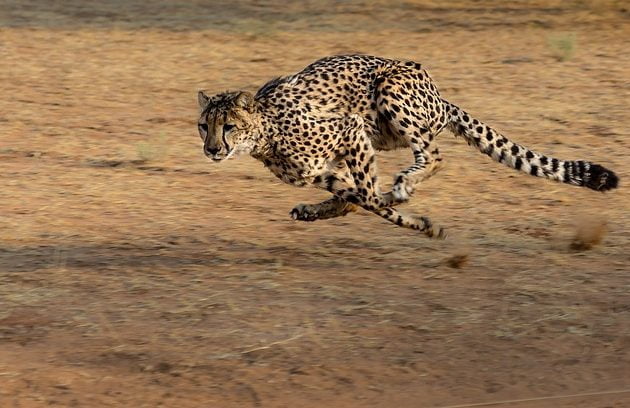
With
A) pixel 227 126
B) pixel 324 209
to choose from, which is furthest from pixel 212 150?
pixel 324 209

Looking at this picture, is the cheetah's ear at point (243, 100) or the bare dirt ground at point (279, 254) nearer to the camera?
the bare dirt ground at point (279, 254)

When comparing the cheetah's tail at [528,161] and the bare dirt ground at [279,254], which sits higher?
the cheetah's tail at [528,161]

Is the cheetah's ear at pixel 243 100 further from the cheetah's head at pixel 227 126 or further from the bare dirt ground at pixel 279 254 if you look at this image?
the bare dirt ground at pixel 279 254

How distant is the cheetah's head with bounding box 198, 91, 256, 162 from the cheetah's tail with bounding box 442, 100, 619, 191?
4.50 ft

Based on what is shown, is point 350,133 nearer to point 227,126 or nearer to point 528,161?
point 227,126

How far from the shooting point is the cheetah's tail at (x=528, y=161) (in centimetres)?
757

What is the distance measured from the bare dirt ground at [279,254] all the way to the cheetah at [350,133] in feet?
1.15

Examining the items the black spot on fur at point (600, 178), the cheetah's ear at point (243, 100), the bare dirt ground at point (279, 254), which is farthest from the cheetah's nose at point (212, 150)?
the black spot on fur at point (600, 178)

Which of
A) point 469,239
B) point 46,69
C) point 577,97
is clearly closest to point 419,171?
point 469,239

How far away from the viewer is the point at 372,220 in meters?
8.41

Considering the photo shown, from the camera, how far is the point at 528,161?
306 inches

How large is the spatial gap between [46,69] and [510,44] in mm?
4451

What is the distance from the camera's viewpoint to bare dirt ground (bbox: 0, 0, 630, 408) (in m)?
5.93

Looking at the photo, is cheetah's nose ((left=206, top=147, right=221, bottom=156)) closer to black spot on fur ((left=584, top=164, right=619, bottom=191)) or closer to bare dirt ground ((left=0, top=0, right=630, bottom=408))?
bare dirt ground ((left=0, top=0, right=630, bottom=408))
